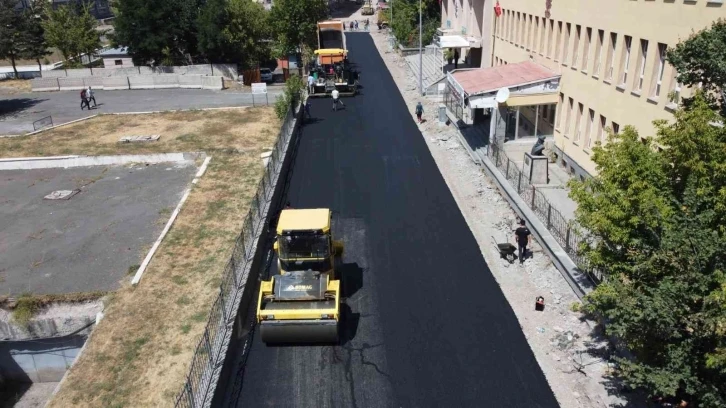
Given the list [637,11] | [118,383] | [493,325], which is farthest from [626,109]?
[118,383]

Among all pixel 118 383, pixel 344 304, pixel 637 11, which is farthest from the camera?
pixel 637 11

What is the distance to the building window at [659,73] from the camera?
19000 millimetres

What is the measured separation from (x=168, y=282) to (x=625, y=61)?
17.6 m

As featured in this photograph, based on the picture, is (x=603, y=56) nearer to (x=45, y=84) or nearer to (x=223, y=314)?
(x=223, y=314)

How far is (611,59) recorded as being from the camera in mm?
22312

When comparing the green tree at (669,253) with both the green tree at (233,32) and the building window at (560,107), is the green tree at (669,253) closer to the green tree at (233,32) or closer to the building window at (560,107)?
the building window at (560,107)

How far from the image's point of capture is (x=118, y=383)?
42.4 feet

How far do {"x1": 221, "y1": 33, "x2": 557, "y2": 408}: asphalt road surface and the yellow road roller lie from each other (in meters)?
0.68

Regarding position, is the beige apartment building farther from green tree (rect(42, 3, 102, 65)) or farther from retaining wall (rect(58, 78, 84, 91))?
green tree (rect(42, 3, 102, 65))

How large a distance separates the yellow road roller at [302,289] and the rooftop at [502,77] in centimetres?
1494

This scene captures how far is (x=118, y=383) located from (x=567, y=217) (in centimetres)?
1496

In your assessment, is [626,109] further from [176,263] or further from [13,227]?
[13,227]

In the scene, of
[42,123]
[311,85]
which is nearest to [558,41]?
[311,85]

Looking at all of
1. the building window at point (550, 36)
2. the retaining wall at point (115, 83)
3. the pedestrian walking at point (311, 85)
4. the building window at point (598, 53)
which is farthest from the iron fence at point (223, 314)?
the retaining wall at point (115, 83)
